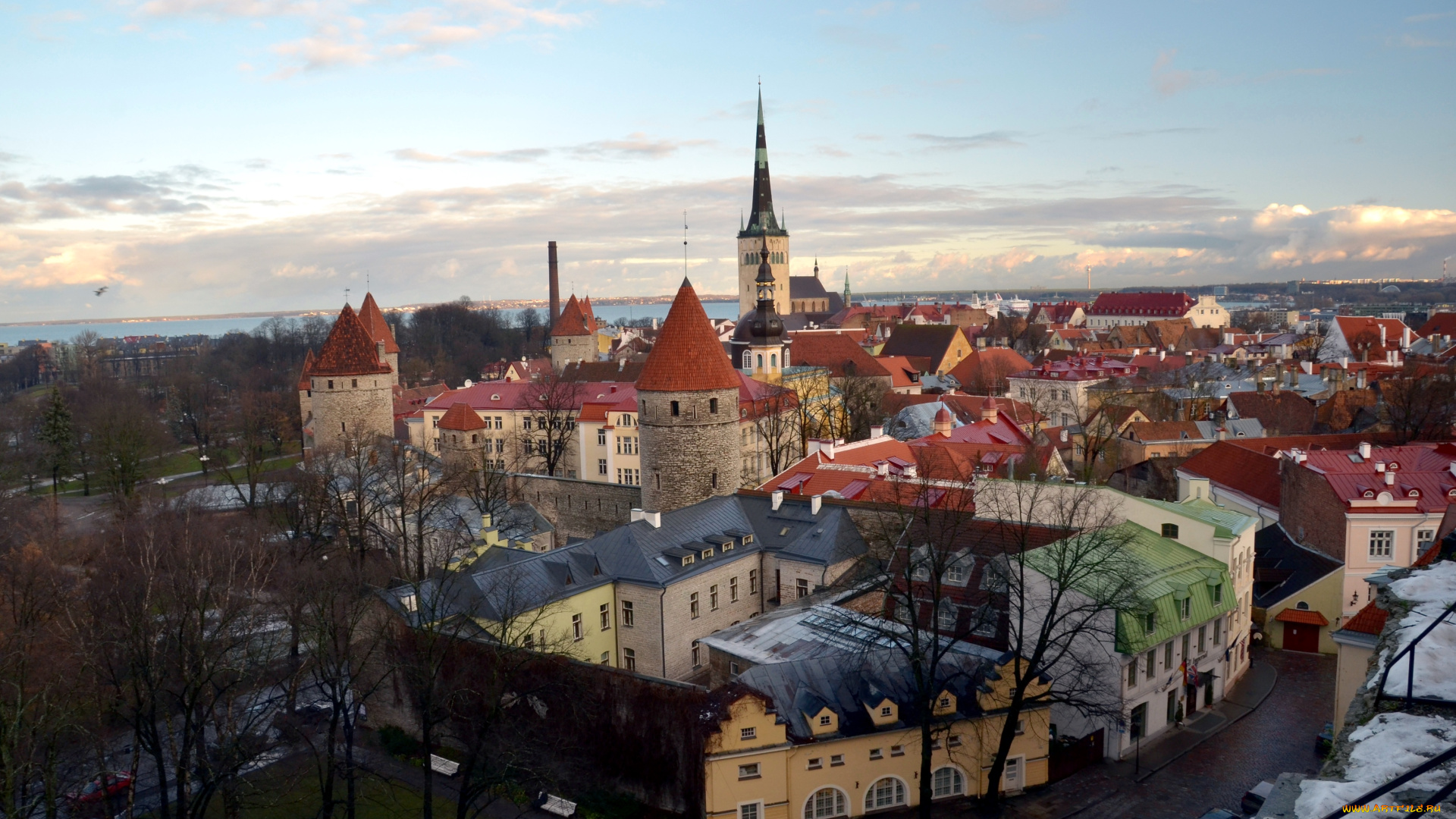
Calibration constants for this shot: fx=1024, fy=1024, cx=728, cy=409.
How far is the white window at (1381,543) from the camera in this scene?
24500 mm

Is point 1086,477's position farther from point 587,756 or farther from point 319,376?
point 319,376

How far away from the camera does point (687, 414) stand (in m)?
28.4

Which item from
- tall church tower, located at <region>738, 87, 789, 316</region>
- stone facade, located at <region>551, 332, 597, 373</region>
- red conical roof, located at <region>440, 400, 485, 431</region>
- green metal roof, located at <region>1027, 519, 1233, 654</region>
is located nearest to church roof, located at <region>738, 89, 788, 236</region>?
tall church tower, located at <region>738, 87, 789, 316</region>

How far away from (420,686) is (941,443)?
67.0ft

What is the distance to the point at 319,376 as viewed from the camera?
141 ft

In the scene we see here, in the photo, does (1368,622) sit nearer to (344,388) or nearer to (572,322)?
(344,388)

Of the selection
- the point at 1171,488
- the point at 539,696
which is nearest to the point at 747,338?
the point at 1171,488

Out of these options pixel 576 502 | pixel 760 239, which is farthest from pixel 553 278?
pixel 576 502

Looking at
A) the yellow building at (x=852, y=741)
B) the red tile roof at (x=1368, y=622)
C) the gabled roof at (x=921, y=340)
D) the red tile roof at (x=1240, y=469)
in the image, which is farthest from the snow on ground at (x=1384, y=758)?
the gabled roof at (x=921, y=340)

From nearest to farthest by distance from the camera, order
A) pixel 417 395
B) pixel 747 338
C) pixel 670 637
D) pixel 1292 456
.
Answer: pixel 670 637 < pixel 1292 456 < pixel 747 338 < pixel 417 395

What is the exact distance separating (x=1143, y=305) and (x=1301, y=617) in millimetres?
111156

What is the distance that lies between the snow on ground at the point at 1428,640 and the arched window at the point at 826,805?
416 inches

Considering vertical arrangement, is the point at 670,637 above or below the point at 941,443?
below

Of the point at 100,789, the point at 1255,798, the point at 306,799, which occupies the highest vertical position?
the point at 1255,798
